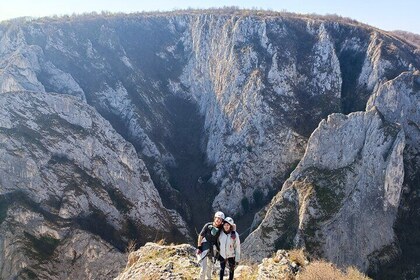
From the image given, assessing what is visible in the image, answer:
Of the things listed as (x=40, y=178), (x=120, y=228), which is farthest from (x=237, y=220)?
(x=40, y=178)

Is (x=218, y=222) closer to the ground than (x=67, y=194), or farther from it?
closer to the ground

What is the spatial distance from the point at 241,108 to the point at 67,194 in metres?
37.7

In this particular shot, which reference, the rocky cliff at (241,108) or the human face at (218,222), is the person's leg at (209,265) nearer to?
the human face at (218,222)

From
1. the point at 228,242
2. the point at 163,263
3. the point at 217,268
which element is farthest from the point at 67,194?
the point at 228,242

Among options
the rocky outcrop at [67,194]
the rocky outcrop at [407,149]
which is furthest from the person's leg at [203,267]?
the rocky outcrop at [407,149]

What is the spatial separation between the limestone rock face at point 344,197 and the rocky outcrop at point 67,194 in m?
16.7

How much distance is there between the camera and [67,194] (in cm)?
5128

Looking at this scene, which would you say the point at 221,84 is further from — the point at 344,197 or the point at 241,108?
the point at 344,197

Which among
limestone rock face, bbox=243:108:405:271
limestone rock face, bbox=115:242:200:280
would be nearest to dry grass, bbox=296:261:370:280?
limestone rock face, bbox=115:242:200:280

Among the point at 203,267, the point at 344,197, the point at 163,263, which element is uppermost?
the point at 344,197

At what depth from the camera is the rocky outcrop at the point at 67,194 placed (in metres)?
45.8

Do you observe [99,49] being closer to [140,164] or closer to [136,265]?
[140,164]

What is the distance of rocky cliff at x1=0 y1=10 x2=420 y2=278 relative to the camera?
5278cm

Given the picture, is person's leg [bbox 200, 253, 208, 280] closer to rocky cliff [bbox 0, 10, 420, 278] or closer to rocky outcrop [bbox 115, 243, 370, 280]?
rocky outcrop [bbox 115, 243, 370, 280]
